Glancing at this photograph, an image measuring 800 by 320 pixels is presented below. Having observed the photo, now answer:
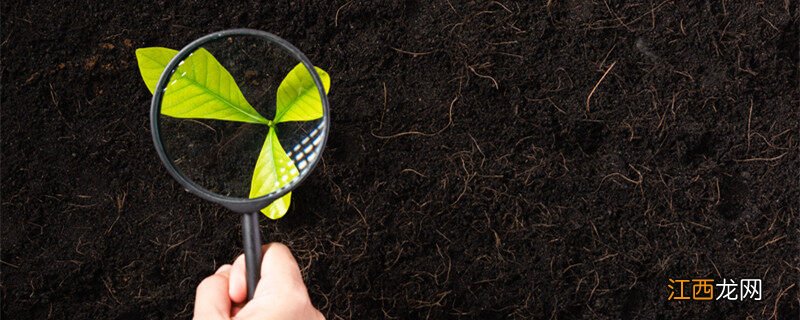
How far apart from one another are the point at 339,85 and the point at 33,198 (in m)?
0.62

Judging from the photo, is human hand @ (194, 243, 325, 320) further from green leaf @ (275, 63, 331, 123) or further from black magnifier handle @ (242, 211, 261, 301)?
green leaf @ (275, 63, 331, 123)

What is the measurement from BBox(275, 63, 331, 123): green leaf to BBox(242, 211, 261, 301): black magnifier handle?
0.53ft

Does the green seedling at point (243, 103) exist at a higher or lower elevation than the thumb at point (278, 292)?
higher

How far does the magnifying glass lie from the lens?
1.10 metres

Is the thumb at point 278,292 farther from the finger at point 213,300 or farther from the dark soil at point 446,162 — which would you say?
the dark soil at point 446,162

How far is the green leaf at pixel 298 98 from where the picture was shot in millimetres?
1129

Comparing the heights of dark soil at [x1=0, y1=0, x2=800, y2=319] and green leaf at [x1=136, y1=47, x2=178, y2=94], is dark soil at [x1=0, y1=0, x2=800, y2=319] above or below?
below

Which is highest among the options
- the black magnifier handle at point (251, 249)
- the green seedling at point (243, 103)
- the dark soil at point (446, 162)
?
the green seedling at point (243, 103)

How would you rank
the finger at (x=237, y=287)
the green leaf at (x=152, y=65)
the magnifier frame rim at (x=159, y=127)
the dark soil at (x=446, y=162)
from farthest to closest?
the dark soil at (x=446, y=162) → the green leaf at (x=152, y=65) → the finger at (x=237, y=287) → the magnifier frame rim at (x=159, y=127)

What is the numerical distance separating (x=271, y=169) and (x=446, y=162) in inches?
18.3

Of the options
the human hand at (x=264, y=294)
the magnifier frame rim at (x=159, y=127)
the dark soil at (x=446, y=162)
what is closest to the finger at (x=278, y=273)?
the human hand at (x=264, y=294)

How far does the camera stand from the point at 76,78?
1495 mm

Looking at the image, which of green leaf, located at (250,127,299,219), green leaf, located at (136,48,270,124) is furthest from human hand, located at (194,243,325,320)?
green leaf, located at (136,48,270,124)

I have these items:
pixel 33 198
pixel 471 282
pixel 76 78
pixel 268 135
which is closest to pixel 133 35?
pixel 76 78
